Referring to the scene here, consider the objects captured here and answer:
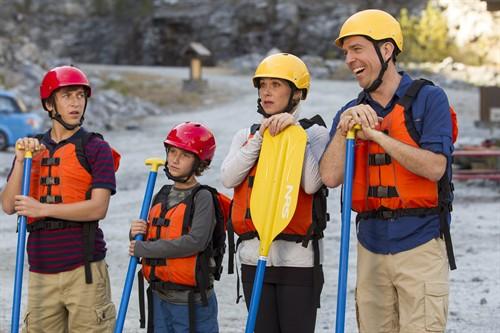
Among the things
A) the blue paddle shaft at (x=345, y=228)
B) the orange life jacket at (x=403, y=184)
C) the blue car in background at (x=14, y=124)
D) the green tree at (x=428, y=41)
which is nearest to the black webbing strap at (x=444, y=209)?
the orange life jacket at (x=403, y=184)

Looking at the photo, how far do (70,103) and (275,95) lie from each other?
40.2 inches

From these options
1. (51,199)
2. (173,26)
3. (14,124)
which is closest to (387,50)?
(51,199)

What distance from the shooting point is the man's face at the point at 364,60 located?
382cm

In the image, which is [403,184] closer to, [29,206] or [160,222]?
[160,222]

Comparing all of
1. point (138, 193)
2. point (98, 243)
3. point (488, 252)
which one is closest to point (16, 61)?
point (138, 193)

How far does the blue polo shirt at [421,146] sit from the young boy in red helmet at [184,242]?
0.88 m

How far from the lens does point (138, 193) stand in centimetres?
1328

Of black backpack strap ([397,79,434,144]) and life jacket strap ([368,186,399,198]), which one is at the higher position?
black backpack strap ([397,79,434,144])

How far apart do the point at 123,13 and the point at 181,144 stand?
149ft

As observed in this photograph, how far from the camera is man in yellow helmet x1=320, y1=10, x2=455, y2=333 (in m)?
3.68

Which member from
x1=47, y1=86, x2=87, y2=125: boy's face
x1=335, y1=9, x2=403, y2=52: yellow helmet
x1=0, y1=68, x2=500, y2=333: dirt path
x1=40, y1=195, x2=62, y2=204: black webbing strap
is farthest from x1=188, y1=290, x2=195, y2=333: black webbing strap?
x1=0, y1=68, x2=500, y2=333: dirt path

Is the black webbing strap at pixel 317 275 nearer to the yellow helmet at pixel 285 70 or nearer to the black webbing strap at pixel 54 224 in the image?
the yellow helmet at pixel 285 70

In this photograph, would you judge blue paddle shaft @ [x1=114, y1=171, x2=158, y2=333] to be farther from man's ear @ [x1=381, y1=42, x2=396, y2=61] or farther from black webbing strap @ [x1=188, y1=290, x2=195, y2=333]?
man's ear @ [x1=381, y1=42, x2=396, y2=61]

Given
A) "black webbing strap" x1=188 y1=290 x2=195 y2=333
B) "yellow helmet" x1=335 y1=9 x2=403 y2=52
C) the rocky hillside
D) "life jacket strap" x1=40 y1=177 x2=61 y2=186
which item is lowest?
"black webbing strap" x1=188 y1=290 x2=195 y2=333
